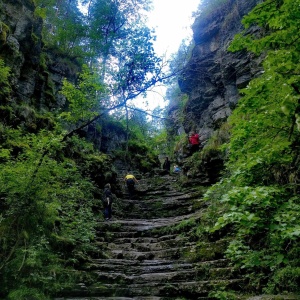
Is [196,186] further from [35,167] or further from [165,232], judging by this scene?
[35,167]

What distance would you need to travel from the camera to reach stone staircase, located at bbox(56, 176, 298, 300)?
6008 mm

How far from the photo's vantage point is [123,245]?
9.20 metres

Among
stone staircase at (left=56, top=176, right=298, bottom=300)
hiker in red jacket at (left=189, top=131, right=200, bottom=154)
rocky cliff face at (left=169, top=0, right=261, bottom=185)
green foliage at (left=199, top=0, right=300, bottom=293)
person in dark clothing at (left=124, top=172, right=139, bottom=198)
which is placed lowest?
stone staircase at (left=56, top=176, right=298, bottom=300)

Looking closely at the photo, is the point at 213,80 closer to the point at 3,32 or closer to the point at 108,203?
the point at 108,203

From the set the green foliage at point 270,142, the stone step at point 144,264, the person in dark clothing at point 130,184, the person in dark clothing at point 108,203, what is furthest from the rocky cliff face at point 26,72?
the green foliage at point 270,142

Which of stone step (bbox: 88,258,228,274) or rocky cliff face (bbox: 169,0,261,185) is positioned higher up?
rocky cliff face (bbox: 169,0,261,185)

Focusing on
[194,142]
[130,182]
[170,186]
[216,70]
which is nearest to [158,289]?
[130,182]

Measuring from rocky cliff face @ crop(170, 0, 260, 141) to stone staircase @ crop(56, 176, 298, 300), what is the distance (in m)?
6.66

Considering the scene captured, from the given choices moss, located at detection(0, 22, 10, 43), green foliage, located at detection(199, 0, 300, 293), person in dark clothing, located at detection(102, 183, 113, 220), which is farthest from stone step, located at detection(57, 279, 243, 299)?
moss, located at detection(0, 22, 10, 43)

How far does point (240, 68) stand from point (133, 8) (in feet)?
49.2

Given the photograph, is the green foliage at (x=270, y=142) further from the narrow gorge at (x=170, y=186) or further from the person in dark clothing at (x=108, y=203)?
the person in dark clothing at (x=108, y=203)

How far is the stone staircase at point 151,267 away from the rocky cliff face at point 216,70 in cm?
666

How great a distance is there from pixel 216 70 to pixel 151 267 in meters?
13.2

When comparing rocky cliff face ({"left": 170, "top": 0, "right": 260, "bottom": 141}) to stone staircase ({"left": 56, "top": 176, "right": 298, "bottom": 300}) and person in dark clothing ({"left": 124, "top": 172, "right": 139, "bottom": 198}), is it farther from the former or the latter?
stone staircase ({"left": 56, "top": 176, "right": 298, "bottom": 300})
